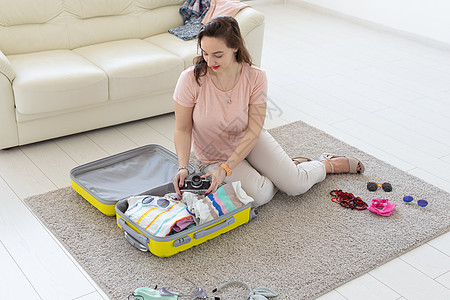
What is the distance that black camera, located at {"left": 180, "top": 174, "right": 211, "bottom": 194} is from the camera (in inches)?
103

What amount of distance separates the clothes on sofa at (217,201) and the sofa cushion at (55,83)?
1.04 m

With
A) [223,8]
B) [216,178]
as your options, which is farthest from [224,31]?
[223,8]

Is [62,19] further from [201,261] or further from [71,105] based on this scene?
[201,261]

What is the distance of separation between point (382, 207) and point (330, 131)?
3.12 ft

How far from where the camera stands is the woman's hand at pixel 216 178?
2.59 metres

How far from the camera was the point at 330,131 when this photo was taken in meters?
3.67

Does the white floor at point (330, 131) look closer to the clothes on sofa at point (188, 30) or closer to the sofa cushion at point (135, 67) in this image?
the sofa cushion at point (135, 67)

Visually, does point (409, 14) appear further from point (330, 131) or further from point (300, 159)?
point (300, 159)

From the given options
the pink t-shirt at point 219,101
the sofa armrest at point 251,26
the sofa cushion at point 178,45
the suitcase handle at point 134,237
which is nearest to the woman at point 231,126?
the pink t-shirt at point 219,101

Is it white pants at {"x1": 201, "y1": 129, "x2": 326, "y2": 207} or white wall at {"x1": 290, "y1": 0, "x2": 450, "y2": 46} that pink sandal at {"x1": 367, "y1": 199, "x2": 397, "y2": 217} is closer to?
white pants at {"x1": 201, "y1": 129, "x2": 326, "y2": 207}

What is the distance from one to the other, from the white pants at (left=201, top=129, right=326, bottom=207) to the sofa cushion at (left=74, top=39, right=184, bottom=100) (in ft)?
2.81

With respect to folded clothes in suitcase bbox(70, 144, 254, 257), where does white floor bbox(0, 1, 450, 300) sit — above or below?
below

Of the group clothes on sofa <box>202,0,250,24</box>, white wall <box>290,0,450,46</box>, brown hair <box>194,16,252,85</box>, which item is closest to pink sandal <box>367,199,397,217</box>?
brown hair <box>194,16,252,85</box>

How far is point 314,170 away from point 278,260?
2.18ft
